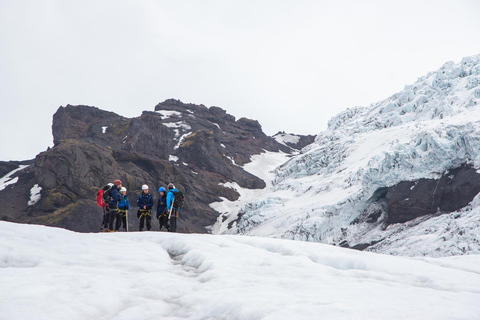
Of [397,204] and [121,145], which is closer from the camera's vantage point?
[397,204]

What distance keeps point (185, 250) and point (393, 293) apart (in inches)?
224

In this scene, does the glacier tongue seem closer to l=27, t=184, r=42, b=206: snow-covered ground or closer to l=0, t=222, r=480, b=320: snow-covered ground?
l=0, t=222, r=480, b=320: snow-covered ground

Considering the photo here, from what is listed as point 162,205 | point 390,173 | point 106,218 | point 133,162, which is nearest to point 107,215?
point 106,218

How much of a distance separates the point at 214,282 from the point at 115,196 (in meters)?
9.74

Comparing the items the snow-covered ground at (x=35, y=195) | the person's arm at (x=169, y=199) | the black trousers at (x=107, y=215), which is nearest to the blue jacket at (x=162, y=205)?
the person's arm at (x=169, y=199)

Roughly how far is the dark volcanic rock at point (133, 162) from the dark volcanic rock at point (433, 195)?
3111 centimetres

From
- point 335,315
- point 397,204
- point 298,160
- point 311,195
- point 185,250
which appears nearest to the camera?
point 335,315

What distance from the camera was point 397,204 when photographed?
2655 centimetres

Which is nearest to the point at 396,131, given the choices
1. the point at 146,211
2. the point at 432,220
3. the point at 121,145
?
the point at 432,220

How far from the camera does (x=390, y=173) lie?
92.7 feet

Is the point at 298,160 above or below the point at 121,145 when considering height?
below

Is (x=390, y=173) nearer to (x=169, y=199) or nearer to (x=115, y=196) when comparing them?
(x=169, y=199)

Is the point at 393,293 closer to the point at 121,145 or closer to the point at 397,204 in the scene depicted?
the point at 397,204

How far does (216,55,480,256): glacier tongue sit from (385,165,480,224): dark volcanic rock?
0.69m
